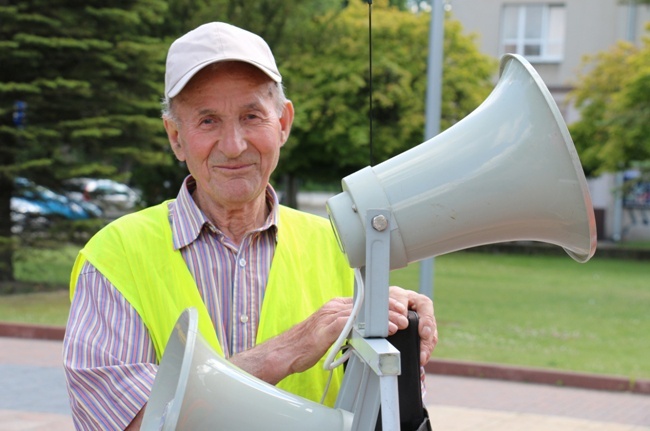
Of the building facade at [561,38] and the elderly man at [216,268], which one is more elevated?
the elderly man at [216,268]

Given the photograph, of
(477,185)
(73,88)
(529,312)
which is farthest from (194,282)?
(73,88)

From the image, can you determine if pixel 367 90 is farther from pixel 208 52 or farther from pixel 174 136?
pixel 208 52

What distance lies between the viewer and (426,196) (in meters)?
1.71

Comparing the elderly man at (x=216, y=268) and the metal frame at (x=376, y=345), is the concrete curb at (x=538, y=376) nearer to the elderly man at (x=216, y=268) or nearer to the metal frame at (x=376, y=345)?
the elderly man at (x=216, y=268)

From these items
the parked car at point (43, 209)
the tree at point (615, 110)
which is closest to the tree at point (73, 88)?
the parked car at point (43, 209)

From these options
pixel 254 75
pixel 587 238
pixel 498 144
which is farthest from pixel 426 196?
pixel 254 75

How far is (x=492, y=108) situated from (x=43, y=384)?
24.8ft

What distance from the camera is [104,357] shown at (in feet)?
6.70

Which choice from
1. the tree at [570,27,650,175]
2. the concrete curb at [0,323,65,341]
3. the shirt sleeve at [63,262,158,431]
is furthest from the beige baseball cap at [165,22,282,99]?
the tree at [570,27,650,175]

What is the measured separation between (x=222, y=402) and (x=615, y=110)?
2423 cm

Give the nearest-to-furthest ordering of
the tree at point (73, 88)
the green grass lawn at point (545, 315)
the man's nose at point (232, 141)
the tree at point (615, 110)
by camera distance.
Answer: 1. the man's nose at point (232, 141)
2. the green grass lawn at point (545, 315)
3. the tree at point (73, 88)
4. the tree at point (615, 110)

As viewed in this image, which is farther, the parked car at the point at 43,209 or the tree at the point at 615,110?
the tree at the point at 615,110

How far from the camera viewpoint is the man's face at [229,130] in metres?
2.16

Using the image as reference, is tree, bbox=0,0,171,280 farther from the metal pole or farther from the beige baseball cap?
the beige baseball cap
